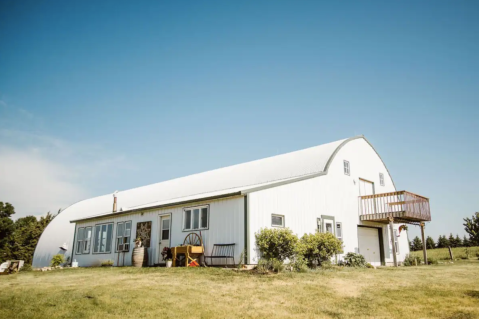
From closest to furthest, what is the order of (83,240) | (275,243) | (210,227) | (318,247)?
1. (275,243)
2. (210,227)
3. (318,247)
4. (83,240)

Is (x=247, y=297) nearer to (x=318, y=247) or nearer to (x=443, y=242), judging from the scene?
(x=318, y=247)

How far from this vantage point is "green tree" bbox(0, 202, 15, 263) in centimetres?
4322

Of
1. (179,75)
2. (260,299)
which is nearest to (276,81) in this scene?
(179,75)

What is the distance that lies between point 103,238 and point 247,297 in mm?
16901

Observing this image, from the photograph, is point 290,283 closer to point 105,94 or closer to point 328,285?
point 328,285

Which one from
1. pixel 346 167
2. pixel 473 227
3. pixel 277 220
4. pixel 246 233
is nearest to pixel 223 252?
pixel 246 233

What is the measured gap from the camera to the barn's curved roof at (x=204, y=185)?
70.4ft

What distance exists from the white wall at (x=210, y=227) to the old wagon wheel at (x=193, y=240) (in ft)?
0.96

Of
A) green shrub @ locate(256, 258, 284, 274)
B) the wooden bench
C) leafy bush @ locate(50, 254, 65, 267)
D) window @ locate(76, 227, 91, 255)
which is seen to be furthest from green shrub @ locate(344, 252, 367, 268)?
leafy bush @ locate(50, 254, 65, 267)

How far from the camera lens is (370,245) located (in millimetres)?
22547

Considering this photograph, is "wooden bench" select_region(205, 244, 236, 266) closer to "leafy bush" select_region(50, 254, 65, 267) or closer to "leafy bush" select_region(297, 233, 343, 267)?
"leafy bush" select_region(297, 233, 343, 267)

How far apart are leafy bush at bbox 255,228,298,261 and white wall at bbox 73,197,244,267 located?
814mm

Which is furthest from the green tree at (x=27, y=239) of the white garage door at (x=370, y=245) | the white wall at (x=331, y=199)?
the white garage door at (x=370, y=245)

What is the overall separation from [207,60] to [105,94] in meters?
5.77
